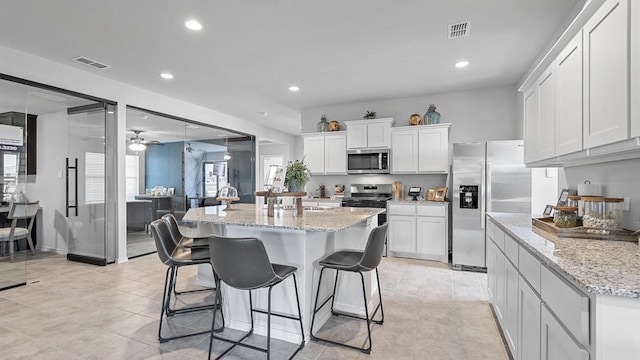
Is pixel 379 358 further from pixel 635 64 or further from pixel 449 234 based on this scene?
pixel 449 234

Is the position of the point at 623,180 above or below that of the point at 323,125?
below

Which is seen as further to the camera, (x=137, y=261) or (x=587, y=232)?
(x=137, y=261)

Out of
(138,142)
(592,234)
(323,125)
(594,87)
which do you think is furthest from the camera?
(138,142)

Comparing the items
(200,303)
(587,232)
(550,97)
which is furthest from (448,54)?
(200,303)

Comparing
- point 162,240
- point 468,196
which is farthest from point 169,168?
point 468,196

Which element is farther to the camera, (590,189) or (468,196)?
(468,196)

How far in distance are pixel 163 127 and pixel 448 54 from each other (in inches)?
202

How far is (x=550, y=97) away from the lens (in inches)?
83.0

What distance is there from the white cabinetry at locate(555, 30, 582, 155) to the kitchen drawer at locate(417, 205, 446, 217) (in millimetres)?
2655

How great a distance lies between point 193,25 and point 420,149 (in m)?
3.62

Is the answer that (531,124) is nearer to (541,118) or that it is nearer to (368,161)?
(541,118)

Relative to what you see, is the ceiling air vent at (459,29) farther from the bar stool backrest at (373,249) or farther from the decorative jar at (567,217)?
the bar stool backrest at (373,249)

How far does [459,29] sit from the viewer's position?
2.97 metres

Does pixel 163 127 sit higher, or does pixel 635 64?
pixel 163 127
